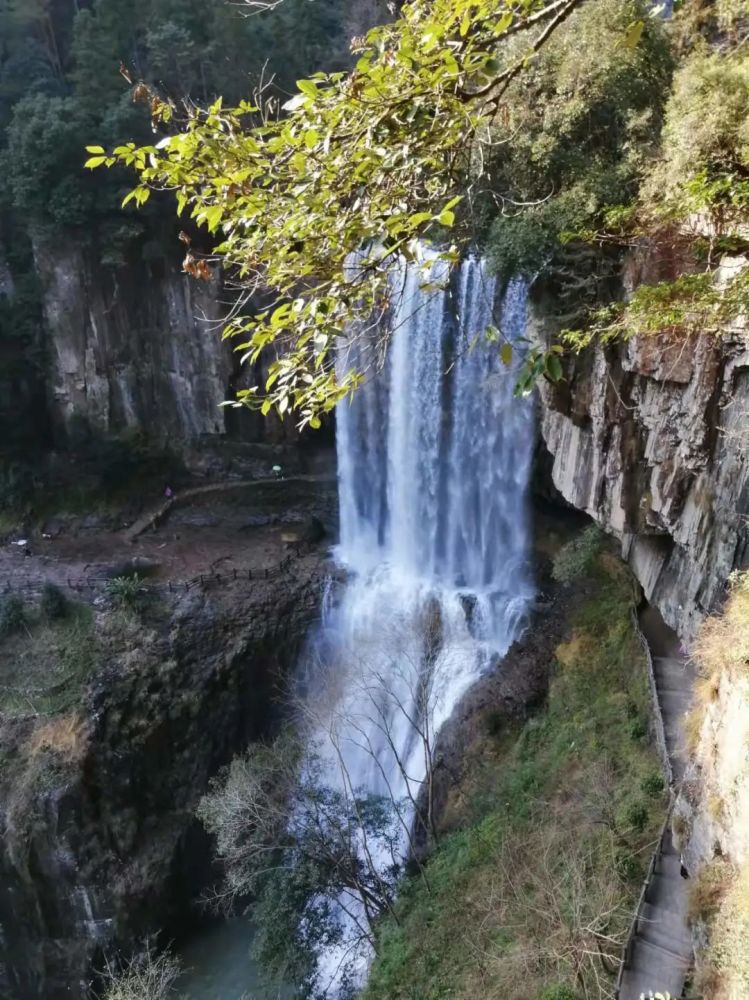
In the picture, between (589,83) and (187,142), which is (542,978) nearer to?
(187,142)

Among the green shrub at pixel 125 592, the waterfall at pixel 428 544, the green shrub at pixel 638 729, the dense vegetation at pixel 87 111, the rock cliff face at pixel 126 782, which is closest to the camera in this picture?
the green shrub at pixel 638 729

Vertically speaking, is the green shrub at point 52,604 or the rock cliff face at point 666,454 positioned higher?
the rock cliff face at point 666,454

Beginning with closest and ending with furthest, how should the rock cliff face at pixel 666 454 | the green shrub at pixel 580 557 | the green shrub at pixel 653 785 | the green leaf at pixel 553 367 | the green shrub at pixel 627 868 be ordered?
the green leaf at pixel 553 367, the rock cliff face at pixel 666 454, the green shrub at pixel 627 868, the green shrub at pixel 653 785, the green shrub at pixel 580 557

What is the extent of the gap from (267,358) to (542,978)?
17.1 metres

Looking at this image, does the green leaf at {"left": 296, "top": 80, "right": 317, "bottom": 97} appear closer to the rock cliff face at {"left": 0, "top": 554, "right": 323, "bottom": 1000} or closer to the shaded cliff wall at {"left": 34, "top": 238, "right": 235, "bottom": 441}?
the rock cliff face at {"left": 0, "top": 554, "right": 323, "bottom": 1000}

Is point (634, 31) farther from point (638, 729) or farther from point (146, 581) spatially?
point (146, 581)

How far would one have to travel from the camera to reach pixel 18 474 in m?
21.5

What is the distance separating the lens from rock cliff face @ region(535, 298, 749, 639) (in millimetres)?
8234

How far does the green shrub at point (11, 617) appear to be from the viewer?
17734 mm

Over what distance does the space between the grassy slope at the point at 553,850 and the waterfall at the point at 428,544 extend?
239cm

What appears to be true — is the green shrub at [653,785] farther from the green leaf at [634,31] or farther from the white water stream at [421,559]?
the green leaf at [634,31]

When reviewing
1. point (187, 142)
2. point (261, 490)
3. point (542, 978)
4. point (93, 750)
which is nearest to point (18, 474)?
point (261, 490)

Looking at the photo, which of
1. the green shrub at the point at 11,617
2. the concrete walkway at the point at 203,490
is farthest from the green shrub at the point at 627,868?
the green shrub at the point at 11,617

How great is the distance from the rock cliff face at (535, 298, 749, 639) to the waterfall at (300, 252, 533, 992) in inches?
147
